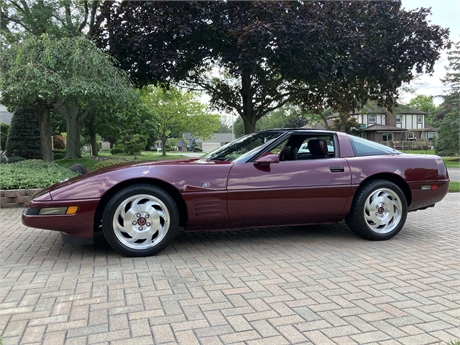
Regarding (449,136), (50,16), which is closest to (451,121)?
(449,136)

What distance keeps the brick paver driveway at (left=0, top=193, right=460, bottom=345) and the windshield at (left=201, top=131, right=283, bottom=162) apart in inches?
41.1

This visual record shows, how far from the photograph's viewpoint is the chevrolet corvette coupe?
146 inches

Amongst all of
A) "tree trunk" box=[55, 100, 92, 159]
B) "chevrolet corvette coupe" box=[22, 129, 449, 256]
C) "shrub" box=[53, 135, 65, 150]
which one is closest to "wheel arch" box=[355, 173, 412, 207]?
"chevrolet corvette coupe" box=[22, 129, 449, 256]

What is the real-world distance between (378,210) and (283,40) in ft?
23.9

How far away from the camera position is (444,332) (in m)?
2.33

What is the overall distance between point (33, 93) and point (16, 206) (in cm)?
366

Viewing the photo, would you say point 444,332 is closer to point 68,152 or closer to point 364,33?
point 364,33

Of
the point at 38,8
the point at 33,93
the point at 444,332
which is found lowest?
the point at 444,332

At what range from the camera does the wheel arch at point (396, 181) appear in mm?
4559

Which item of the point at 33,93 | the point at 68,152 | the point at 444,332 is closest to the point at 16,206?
the point at 33,93

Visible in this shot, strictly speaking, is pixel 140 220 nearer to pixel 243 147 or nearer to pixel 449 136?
pixel 243 147

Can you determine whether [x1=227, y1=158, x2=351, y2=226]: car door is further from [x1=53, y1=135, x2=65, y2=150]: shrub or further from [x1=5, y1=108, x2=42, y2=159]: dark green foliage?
[x1=53, y1=135, x2=65, y2=150]: shrub

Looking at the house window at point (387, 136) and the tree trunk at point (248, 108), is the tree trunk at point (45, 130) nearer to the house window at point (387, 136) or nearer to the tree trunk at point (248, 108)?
the tree trunk at point (248, 108)

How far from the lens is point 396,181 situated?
15.5 feet
